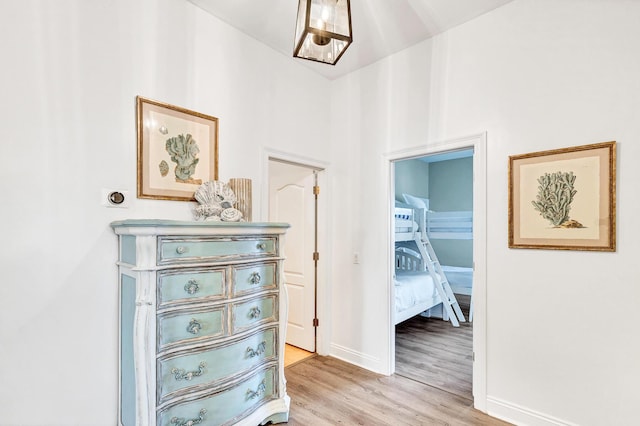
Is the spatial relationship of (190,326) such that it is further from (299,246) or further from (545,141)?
(545,141)

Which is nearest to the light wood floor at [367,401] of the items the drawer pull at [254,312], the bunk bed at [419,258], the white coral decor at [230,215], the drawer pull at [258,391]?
the drawer pull at [258,391]

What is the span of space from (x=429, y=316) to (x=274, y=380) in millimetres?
3393

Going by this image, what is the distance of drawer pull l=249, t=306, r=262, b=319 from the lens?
6.96ft

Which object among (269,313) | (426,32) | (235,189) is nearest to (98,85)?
(235,189)

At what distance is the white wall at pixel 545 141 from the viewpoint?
194cm

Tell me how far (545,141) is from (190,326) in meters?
2.65

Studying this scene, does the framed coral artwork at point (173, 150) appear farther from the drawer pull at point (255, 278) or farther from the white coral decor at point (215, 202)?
the drawer pull at point (255, 278)

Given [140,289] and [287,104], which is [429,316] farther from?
[140,289]

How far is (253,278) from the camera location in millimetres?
2137

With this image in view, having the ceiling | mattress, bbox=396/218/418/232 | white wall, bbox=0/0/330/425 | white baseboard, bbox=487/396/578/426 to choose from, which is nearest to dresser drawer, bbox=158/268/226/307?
white wall, bbox=0/0/330/425

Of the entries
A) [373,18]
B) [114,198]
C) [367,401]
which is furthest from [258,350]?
[373,18]

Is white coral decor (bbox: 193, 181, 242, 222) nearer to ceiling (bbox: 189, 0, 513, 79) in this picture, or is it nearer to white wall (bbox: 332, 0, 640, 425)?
ceiling (bbox: 189, 0, 513, 79)

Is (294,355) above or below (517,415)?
below

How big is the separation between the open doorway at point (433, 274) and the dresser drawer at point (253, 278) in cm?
167
